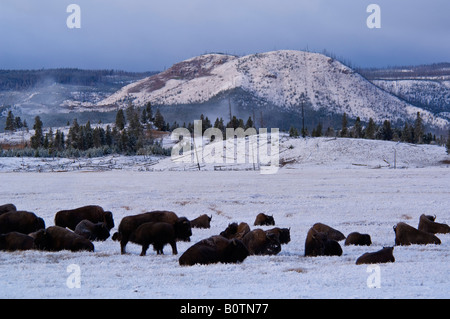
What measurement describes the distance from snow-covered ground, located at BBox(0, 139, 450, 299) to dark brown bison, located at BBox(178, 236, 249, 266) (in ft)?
1.23

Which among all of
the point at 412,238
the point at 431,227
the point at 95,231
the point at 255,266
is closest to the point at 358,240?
the point at 412,238

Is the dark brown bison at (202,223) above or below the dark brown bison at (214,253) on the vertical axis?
below

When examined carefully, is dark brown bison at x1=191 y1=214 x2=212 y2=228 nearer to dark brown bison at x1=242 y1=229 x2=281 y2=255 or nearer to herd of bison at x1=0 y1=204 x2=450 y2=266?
herd of bison at x1=0 y1=204 x2=450 y2=266

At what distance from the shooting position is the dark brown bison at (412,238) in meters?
15.8

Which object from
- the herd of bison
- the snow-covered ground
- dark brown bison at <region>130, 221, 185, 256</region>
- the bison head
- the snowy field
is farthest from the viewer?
the bison head

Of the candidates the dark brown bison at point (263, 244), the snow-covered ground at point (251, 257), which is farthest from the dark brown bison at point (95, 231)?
the dark brown bison at point (263, 244)

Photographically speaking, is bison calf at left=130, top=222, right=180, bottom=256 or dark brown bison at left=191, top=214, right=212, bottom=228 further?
dark brown bison at left=191, top=214, right=212, bottom=228

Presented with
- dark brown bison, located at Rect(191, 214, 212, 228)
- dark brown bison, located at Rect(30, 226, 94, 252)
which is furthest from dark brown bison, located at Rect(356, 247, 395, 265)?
dark brown bison, located at Rect(191, 214, 212, 228)

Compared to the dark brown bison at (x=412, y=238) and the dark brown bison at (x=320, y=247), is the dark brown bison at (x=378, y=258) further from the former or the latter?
the dark brown bison at (x=412, y=238)

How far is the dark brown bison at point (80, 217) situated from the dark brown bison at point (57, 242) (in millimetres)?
4263

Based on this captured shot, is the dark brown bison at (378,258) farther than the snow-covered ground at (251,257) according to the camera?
Yes

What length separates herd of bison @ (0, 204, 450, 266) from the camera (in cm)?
1273


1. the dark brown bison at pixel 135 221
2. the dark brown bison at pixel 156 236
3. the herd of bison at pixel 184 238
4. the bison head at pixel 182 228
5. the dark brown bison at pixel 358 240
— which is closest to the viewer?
the herd of bison at pixel 184 238
